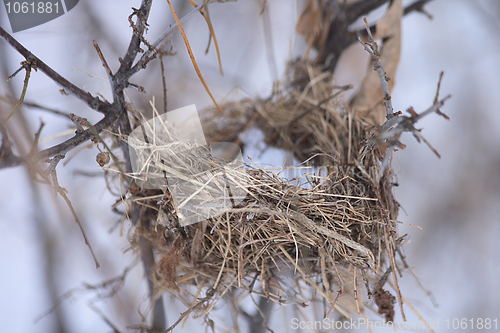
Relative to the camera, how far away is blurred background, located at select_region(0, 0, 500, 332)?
43.6 inches

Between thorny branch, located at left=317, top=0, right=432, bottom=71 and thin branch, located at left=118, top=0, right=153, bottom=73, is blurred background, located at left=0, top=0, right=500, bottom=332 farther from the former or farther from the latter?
thin branch, located at left=118, top=0, right=153, bottom=73

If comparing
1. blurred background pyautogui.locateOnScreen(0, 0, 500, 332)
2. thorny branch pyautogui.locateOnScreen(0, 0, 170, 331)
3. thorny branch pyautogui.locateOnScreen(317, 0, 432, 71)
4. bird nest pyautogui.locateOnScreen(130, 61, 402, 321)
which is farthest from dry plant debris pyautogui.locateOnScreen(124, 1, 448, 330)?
blurred background pyautogui.locateOnScreen(0, 0, 500, 332)

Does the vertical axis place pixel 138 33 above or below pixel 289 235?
above

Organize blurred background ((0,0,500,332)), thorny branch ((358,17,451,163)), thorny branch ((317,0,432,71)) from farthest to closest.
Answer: blurred background ((0,0,500,332)) → thorny branch ((317,0,432,71)) → thorny branch ((358,17,451,163))

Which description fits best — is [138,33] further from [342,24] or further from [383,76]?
[342,24]

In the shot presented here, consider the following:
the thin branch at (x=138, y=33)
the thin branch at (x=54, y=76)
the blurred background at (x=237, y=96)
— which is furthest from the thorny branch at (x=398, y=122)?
the blurred background at (x=237, y=96)

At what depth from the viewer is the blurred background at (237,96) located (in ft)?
3.64

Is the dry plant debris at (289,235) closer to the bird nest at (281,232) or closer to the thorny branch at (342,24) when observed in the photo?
the bird nest at (281,232)

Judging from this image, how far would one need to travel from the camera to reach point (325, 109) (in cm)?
87

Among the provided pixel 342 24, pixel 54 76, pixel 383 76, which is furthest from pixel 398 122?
pixel 342 24

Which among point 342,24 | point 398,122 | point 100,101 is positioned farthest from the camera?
point 342,24

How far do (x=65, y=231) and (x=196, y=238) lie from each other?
0.78 metres

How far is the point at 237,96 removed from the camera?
1050 millimetres

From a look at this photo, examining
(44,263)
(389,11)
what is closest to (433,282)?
(389,11)
